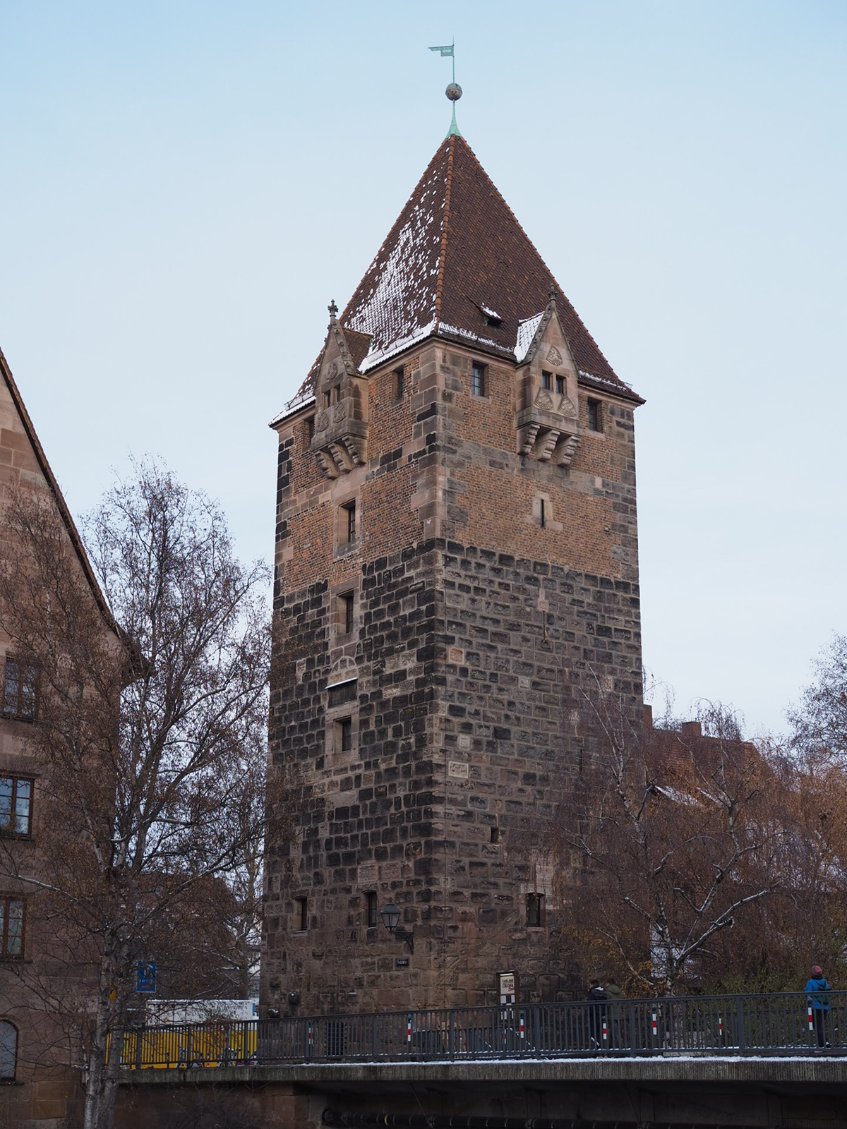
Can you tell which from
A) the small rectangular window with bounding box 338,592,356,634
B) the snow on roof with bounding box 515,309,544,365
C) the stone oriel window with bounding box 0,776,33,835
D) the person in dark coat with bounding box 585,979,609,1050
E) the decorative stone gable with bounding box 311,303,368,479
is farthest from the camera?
the decorative stone gable with bounding box 311,303,368,479

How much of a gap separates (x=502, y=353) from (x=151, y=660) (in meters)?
11.1

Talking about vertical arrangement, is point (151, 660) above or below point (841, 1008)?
above

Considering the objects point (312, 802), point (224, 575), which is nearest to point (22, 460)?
point (224, 575)

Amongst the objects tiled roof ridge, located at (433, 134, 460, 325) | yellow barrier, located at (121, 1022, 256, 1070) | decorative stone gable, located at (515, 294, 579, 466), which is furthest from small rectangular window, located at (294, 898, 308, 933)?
tiled roof ridge, located at (433, 134, 460, 325)

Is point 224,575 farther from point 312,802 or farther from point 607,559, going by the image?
point 607,559

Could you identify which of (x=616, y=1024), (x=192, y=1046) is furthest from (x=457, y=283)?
(x=616, y=1024)

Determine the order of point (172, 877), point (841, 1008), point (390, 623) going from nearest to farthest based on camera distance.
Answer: point (841, 1008) → point (172, 877) → point (390, 623)

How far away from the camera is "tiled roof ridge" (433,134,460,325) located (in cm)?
3253

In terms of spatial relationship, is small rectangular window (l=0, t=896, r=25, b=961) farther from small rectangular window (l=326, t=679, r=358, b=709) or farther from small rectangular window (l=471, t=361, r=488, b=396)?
small rectangular window (l=471, t=361, r=488, b=396)

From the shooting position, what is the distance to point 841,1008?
58.3ft

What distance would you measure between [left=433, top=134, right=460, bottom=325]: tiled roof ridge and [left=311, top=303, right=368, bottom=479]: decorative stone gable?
2.31 metres

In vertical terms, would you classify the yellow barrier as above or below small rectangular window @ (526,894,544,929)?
below

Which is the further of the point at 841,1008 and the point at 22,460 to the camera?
the point at 22,460

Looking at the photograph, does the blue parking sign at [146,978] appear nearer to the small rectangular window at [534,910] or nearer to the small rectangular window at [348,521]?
the small rectangular window at [534,910]
